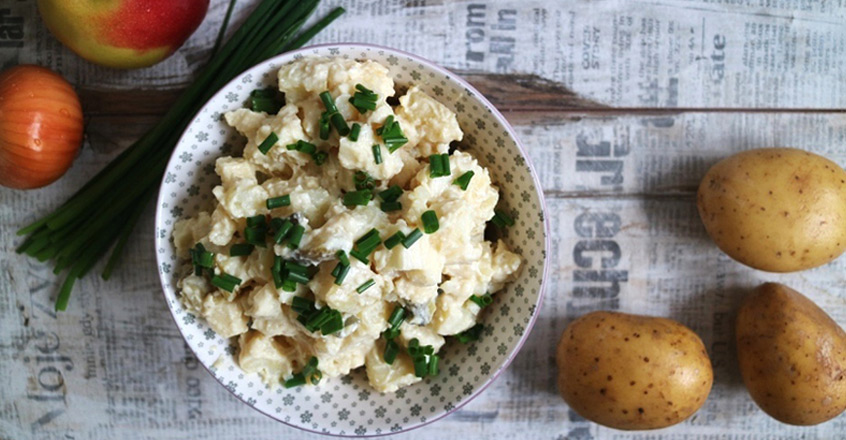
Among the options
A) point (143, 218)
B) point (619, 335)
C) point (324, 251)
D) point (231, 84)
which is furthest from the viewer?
point (143, 218)

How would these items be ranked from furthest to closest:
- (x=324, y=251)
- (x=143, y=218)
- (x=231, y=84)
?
(x=143, y=218) < (x=231, y=84) < (x=324, y=251)

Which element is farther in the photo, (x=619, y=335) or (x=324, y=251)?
(x=619, y=335)

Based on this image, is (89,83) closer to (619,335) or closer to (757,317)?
(619,335)

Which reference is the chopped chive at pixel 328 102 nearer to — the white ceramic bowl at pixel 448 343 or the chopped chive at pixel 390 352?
the white ceramic bowl at pixel 448 343

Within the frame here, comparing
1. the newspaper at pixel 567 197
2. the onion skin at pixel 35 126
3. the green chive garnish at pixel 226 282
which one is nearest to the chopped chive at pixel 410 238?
the green chive garnish at pixel 226 282

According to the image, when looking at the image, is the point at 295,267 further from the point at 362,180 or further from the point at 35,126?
the point at 35,126

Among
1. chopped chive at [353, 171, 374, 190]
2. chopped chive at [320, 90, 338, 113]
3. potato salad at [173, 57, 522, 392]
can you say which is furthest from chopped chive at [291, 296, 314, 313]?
chopped chive at [320, 90, 338, 113]

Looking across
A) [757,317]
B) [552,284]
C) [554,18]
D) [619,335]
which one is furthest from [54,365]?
[757,317]

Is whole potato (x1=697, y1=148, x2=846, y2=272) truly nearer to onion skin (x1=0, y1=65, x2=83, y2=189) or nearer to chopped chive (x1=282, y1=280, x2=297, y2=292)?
Answer: chopped chive (x1=282, y1=280, x2=297, y2=292)
